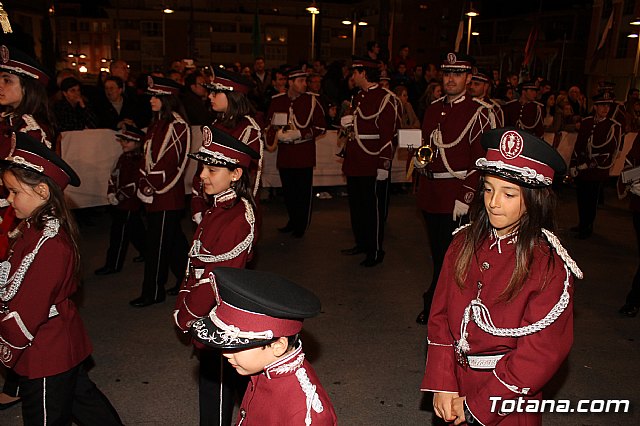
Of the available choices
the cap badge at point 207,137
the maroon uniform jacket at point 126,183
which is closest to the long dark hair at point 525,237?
the cap badge at point 207,137

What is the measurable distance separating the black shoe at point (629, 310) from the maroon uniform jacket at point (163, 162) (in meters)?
4.40

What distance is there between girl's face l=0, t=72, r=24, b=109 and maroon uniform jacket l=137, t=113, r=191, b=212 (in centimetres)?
114

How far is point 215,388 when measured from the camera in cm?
318

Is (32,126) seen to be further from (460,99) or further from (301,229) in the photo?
(301,229)

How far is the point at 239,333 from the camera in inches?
76.1

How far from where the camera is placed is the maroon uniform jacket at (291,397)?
201 cm

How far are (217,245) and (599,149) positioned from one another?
696 cm

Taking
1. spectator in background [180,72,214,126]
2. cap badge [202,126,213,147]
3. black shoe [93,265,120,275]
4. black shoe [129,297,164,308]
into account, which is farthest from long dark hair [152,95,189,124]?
spectator in background [180,72,214,126]

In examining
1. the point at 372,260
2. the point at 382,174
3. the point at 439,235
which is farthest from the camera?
the point at 372,260

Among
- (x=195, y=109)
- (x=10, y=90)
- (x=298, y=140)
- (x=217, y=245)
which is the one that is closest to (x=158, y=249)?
(x=10, y=90)

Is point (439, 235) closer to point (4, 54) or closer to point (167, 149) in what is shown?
point (167, 149)

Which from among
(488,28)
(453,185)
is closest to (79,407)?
(453,185)

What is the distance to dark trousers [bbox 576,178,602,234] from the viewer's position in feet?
27.6

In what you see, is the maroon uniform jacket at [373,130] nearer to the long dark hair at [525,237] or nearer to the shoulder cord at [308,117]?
the shoulder cord at [308,117]
